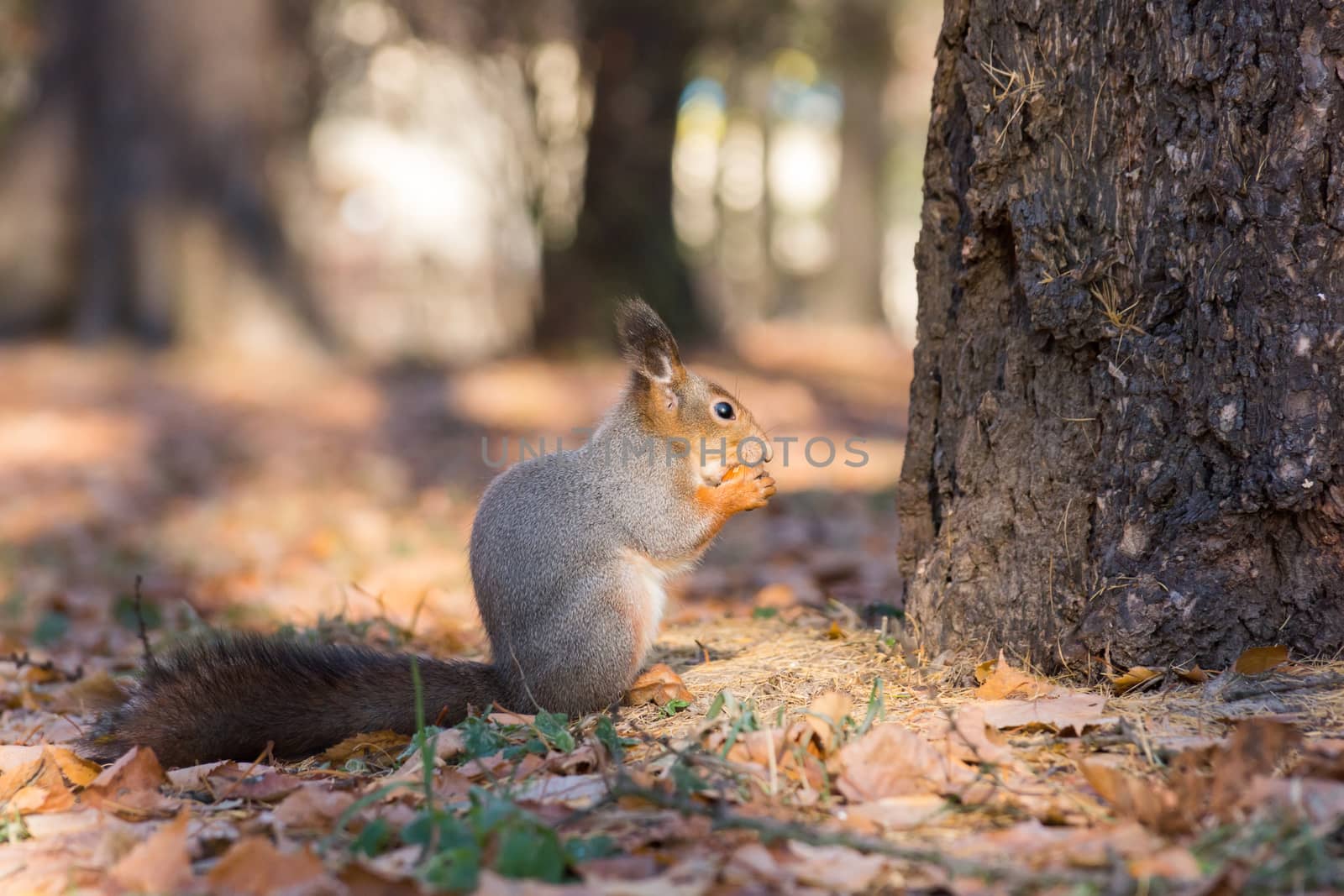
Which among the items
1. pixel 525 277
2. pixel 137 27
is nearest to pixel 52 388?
pixel 137 27

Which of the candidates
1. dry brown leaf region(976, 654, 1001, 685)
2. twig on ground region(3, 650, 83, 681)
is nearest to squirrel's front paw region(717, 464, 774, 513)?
dry brown leaf region(976, 654, 1001, 685)

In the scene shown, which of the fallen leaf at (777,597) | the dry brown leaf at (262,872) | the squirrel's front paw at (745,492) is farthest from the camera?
the fallen leaf at (777,597)

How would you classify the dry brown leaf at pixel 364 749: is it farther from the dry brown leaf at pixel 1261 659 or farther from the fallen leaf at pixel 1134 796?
the dry brown leaf at pixel 1261 659

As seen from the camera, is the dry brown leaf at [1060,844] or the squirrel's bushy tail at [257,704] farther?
the squirrel's bushy tail at [257,704]

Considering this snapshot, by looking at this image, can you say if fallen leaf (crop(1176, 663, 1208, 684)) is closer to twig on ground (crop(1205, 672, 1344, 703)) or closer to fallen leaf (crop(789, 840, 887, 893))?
twig on ground (crop(1205, 672, 1344, 703))

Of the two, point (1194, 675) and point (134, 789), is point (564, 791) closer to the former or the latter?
point (134, 789)

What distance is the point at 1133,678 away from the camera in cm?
259

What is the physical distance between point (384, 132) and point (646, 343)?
1652 cm

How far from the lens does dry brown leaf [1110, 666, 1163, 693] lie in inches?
102

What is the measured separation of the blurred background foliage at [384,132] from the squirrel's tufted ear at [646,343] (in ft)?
27.3

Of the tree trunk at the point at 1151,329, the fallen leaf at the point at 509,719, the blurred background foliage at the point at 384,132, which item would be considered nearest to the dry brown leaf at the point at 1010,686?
the tree trunk at the point at 1151,329

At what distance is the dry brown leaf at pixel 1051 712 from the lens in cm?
238

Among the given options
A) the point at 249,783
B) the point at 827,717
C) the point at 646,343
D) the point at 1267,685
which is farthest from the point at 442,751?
the point at 1267,685

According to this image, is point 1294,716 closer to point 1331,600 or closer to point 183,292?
point 1331,600
